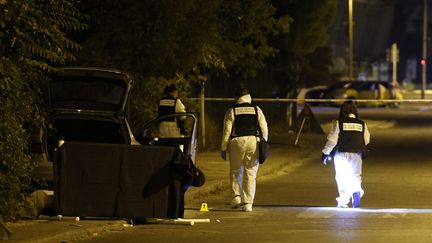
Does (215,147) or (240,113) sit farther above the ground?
(240,113)

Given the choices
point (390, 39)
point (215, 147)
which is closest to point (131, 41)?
point (215, 147)

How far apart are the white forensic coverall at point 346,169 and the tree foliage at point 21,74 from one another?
14.3 ft

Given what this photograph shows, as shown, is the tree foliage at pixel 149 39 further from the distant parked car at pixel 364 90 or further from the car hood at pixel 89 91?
the distant parked car at pixel 364 90

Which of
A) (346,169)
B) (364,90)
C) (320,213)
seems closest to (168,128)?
(346,169)

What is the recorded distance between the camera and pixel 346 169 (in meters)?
14.7

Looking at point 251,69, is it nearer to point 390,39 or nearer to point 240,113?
point 240,113

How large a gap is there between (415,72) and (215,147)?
249 ft

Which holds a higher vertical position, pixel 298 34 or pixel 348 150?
pixel 298 34

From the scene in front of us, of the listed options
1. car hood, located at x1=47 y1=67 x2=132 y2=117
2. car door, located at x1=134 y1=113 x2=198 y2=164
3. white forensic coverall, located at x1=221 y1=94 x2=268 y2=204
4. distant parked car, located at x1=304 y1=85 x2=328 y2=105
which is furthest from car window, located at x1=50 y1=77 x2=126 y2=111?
distant parked car, located at x1=304 y1=85 x2=328 y2=105

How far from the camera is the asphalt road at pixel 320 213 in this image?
11.7 meters

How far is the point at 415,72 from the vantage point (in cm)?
9881

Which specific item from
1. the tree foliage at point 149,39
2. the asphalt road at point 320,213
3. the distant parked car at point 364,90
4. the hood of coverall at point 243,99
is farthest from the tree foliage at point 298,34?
the hood of coverall at point 243,99

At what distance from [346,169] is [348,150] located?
0.98 feet

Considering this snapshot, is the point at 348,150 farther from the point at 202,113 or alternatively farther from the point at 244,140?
the point at 202,113
